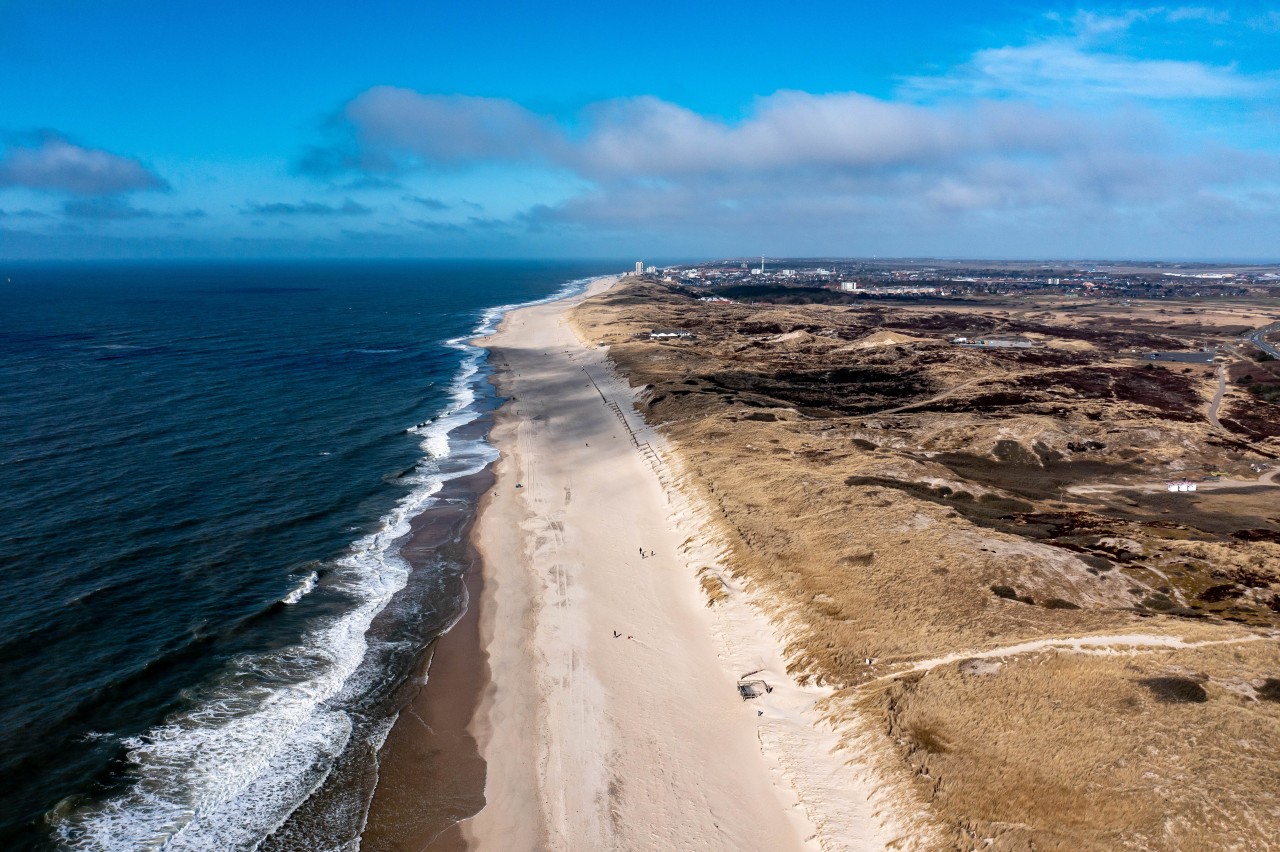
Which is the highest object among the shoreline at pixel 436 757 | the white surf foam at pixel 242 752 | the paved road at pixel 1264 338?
the paved road at pixel 1264 338

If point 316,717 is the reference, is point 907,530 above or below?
above

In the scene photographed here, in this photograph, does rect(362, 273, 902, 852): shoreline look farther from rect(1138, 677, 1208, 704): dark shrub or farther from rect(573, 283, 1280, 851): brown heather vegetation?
rect(1138, 677, 1208, 704): dark shrub

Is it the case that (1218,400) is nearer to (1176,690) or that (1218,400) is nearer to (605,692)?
(1176,690)

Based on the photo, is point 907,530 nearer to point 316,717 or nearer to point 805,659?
point 805,659

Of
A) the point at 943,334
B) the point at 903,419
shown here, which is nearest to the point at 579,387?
the point at 903,419

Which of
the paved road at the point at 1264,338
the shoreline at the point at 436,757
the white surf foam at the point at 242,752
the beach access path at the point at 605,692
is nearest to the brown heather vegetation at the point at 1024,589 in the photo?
the beach access path at the point at 605,692

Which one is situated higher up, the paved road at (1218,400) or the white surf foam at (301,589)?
the paved road at (1218,400)

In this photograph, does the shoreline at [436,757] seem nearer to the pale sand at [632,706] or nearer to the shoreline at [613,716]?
the shoreline at [613,716]
